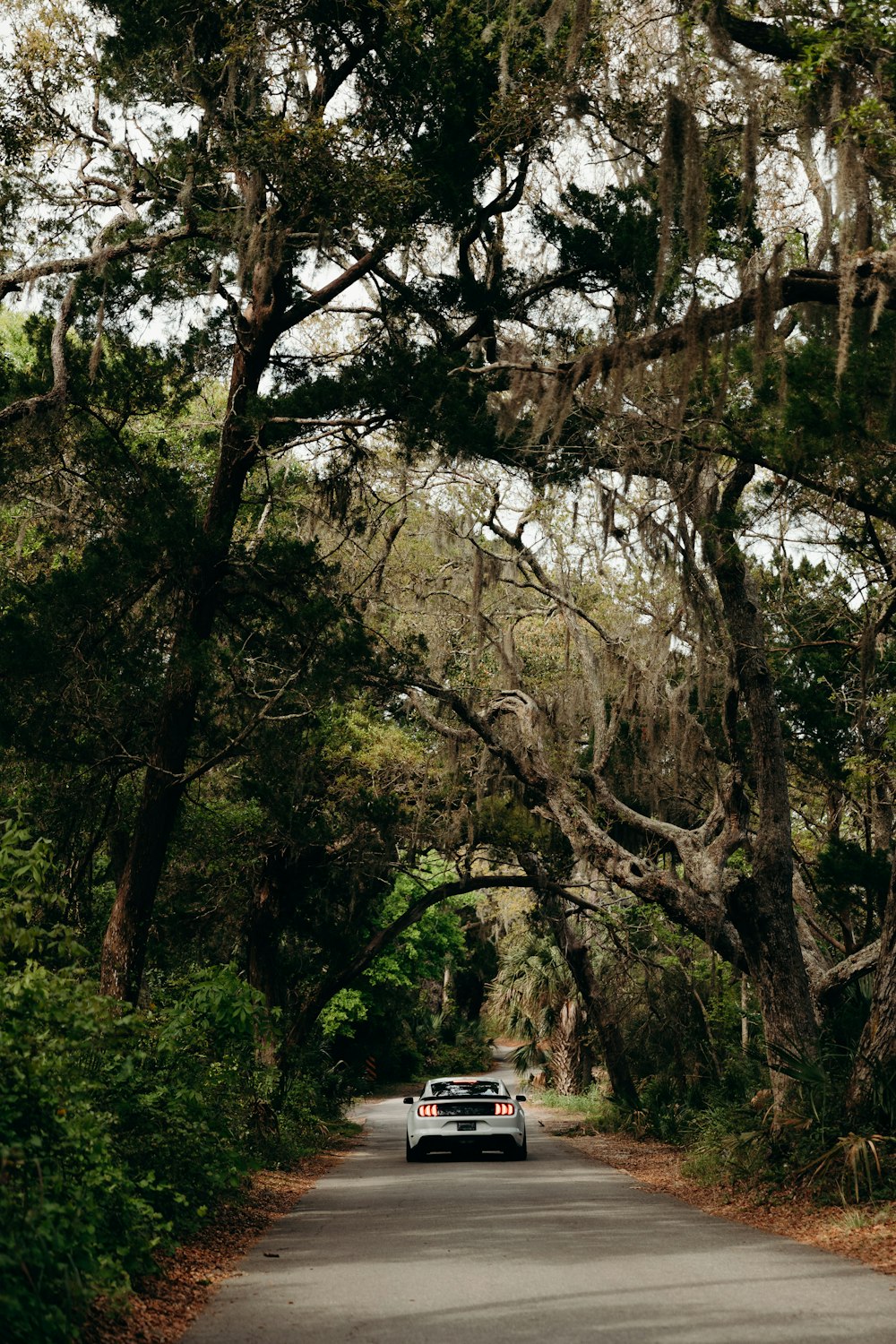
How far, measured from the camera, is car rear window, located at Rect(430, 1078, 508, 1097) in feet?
59.3

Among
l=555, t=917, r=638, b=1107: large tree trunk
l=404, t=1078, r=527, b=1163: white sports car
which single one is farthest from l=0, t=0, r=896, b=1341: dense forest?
l=555, t=917, r=638, b=1107: large tree trunk

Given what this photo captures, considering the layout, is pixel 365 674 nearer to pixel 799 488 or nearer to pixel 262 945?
pixel 799 488

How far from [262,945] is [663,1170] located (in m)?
7.87

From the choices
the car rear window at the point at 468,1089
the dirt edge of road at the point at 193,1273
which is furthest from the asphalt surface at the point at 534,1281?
the car rear window at the point at 468,1089

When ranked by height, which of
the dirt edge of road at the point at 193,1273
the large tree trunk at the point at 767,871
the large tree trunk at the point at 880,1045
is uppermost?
the large tree trunk at the point at 767,871

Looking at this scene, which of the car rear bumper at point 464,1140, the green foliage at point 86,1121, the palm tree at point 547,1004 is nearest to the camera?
the green foliage at point 86,1121

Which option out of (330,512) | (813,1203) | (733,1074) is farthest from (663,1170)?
(330,512)

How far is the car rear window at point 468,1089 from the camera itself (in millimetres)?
18062

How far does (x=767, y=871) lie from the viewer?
14133 millimetres

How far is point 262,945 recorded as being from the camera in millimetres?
21391

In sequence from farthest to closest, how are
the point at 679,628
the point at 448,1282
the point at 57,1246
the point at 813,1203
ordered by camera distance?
1. the point at 679,628
2. the point at 813,1203
3. the point at 448,1282
4. the point at 57,1246

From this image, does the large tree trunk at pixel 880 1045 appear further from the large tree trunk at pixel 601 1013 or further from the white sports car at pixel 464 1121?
the large tree trunk at pixel 601 1013

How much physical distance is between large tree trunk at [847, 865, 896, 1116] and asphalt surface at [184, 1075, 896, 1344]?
1790mm

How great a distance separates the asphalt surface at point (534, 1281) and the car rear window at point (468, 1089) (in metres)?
5.65
